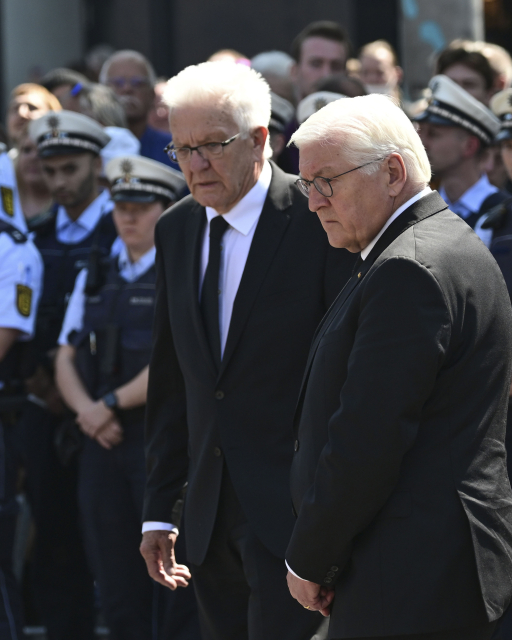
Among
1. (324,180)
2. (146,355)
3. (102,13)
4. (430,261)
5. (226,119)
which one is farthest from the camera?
(102,13)

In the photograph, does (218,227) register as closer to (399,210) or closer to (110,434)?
(399,210)

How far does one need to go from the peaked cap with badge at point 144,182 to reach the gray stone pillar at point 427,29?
7.80 ft

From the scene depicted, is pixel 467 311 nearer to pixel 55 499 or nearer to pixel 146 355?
pixel 146 355

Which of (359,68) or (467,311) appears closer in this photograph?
(467,311)

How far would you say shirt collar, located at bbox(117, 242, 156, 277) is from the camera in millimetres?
4328

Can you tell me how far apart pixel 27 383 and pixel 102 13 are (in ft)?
23.2

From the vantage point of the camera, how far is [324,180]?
2229mm

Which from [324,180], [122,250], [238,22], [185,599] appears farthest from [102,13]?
[324,180]

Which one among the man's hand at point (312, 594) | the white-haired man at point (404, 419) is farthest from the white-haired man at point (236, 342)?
the white-haired man at point (404, 419)

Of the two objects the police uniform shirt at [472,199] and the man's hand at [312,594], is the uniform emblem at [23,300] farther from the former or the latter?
the man's hand at [312,594]

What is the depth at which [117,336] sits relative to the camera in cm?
421

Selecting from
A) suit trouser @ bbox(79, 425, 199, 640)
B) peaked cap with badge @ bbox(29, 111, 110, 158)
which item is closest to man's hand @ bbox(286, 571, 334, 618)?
suit trouser @ bbox(79, 425, 199, 640)

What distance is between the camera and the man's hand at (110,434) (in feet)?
13.6

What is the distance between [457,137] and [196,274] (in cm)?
192
